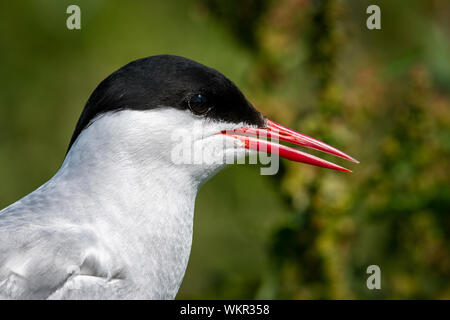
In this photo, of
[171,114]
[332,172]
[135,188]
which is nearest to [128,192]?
[135,188]

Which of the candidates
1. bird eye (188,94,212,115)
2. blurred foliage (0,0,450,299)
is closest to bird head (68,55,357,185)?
bird eye (188,94,212,115)

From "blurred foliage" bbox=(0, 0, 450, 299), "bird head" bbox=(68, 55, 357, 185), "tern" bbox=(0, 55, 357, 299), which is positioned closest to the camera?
"tern" bbox=(0, 55, 357, 299)

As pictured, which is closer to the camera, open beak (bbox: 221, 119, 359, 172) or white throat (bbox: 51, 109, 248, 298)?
white throat (bbox: 51, 109, 248, 298)

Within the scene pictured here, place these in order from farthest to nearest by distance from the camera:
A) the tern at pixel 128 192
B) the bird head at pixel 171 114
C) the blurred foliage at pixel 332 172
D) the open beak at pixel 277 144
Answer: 1. the blurred foliage at pixel 332 172
2. the open beak at pixel 277 144
3. the bird head at pixel 171 114
4. the tern at pixel 128 192

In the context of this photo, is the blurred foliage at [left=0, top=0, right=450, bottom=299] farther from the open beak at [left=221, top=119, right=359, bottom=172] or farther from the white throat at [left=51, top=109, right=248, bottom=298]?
the white throat at [left=51, top=109, right=248, bottom=298]

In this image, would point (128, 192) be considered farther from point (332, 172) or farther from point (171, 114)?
point (332, 172)

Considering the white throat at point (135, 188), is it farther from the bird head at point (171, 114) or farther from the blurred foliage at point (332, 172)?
the blurred foliage at point (332, 172)

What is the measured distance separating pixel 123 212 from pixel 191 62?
16.1 inches

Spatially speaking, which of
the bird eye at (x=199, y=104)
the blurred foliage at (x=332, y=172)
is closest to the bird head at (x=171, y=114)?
the bird eye at (x=199, y=104)

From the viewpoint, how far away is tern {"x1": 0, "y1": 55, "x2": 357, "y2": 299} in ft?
4.62

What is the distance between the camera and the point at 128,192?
1.51 m

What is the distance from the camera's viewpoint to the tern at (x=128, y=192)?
141 centimetres

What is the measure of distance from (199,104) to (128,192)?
0.29m
